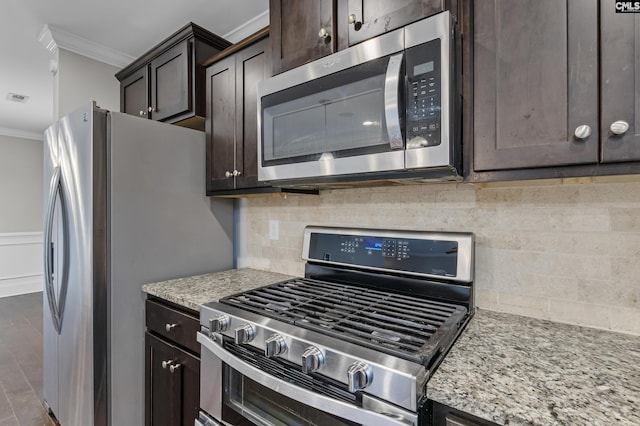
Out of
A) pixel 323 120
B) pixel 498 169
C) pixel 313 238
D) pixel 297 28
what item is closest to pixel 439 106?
pixel 498 169

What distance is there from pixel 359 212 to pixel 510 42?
934mm

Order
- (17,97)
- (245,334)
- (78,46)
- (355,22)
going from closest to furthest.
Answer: (245,334), (355,22), (78,46), (17,97)

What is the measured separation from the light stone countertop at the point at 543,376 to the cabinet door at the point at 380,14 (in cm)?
105

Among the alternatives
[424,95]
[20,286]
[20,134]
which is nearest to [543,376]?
[424,95]

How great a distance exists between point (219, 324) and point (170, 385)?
0.63 meters

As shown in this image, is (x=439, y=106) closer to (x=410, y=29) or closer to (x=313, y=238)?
(x=410, y=29)

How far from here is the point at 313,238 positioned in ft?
5.74

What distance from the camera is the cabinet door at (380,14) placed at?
1.06 metres

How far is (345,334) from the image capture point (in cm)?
97

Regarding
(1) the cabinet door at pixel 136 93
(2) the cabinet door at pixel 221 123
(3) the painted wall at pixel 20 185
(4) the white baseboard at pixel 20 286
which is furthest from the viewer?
(3) the painted wall at pixel 20 185

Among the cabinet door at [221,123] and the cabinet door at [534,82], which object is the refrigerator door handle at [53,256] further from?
the cabinet door at [534,82]

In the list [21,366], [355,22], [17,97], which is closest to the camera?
[355,22]

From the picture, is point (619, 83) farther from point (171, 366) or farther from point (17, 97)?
point (17, 97)

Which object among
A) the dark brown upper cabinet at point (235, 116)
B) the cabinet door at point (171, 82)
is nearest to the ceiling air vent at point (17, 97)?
the cabinet door at point (171, 82)
